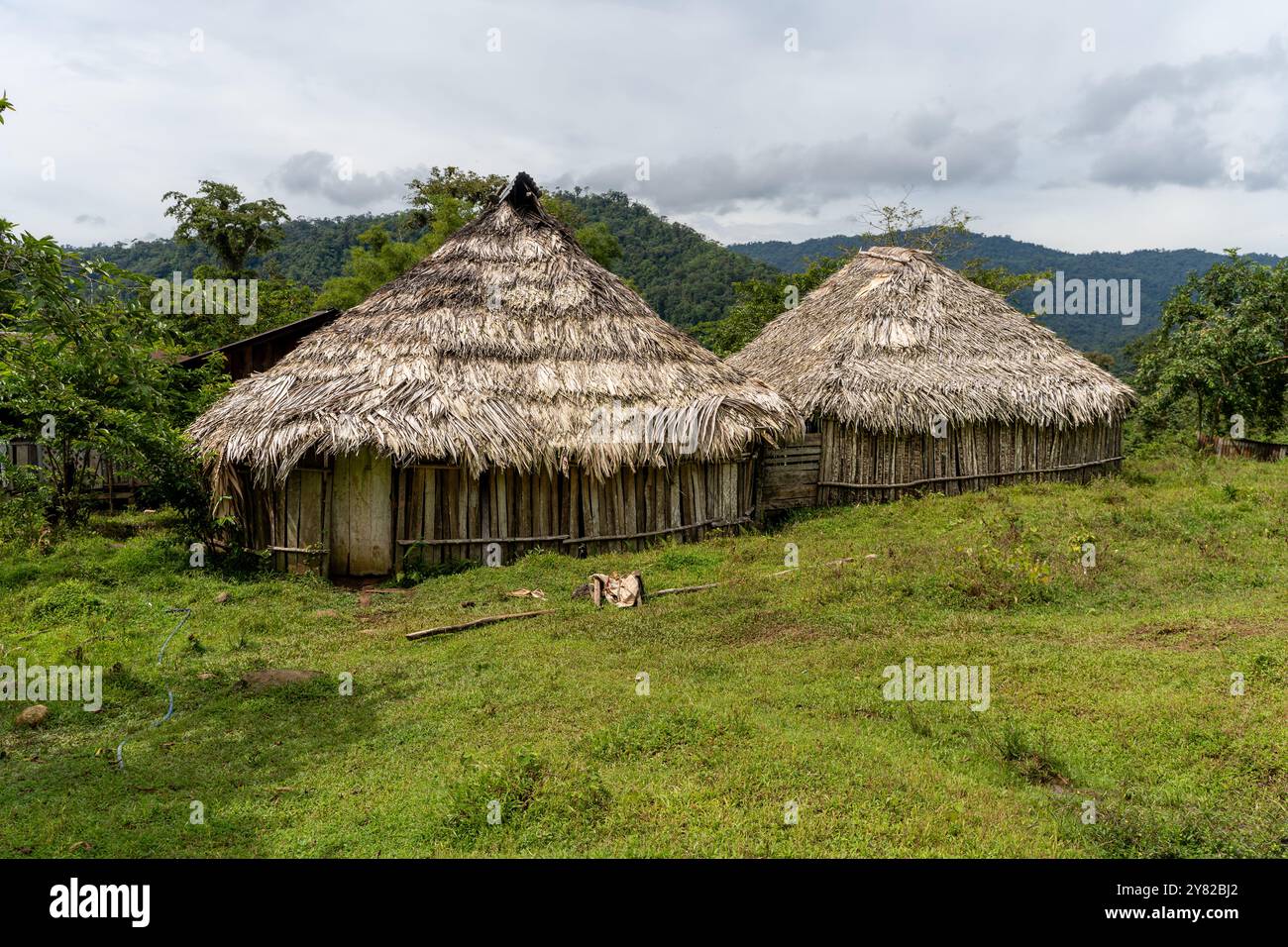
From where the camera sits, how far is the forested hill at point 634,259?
137 feet

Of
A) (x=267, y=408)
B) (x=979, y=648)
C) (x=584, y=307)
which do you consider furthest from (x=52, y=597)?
(x=979, y=648)

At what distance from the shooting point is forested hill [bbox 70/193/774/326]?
4178cm

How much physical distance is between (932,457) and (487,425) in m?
9.50

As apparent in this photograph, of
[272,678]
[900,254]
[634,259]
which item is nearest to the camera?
[272,678]

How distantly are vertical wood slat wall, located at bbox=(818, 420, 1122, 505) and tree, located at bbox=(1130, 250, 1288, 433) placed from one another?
6.83 metres

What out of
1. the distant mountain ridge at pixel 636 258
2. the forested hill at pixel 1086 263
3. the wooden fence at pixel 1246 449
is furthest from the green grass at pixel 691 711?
the forested hill at pixel 1086 263

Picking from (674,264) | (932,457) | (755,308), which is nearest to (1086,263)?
(674,264)

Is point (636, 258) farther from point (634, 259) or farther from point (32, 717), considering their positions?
point (32, 717)

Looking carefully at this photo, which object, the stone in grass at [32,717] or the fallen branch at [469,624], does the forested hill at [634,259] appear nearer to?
the fallen branch at [469,624]

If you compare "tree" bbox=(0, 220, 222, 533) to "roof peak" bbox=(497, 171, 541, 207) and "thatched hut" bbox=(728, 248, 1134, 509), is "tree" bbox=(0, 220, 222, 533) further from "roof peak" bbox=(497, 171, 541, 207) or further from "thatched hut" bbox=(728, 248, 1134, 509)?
"thatched hut" bbox=(728, 248, 1134, 509)

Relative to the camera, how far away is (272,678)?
7.40 meters

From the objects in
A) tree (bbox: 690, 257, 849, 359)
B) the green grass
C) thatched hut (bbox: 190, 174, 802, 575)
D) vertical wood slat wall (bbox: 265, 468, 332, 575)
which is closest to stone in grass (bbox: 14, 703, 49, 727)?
the green grass

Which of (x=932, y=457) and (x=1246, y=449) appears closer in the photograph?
(x=932, y=457)

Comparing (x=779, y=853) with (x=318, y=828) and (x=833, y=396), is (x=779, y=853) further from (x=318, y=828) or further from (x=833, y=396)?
(x=833, y=396)
